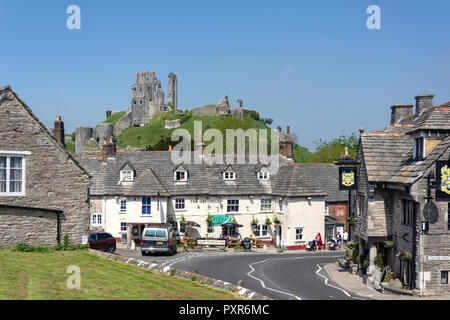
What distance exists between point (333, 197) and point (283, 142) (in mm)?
8521

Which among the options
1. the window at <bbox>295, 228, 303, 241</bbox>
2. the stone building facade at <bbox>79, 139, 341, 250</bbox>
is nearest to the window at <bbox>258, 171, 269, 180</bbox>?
the stone building facade at <bbox>79, 139, 341, 250</bbox>

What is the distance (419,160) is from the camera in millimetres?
27000

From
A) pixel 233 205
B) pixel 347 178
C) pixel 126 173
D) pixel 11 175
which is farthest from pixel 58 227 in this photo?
pixel 233 205

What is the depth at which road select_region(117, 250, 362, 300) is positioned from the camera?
25.5 metres

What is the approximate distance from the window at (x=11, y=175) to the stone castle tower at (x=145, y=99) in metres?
146

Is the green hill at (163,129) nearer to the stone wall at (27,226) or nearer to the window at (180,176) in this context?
the window at (180,176)

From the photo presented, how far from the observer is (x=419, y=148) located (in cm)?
2734

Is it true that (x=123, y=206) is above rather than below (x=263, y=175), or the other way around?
below

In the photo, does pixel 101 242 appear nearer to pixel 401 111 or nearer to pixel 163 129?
pixel 401 111

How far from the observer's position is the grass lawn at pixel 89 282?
1312 centimetres

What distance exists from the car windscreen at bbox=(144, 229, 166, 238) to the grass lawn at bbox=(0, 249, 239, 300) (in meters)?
17.6

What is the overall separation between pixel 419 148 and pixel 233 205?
1003 inches

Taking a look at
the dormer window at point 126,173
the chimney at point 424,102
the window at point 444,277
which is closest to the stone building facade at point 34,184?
the window at point 444,277

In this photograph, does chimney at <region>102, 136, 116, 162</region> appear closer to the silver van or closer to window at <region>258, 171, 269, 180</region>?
the silver van
